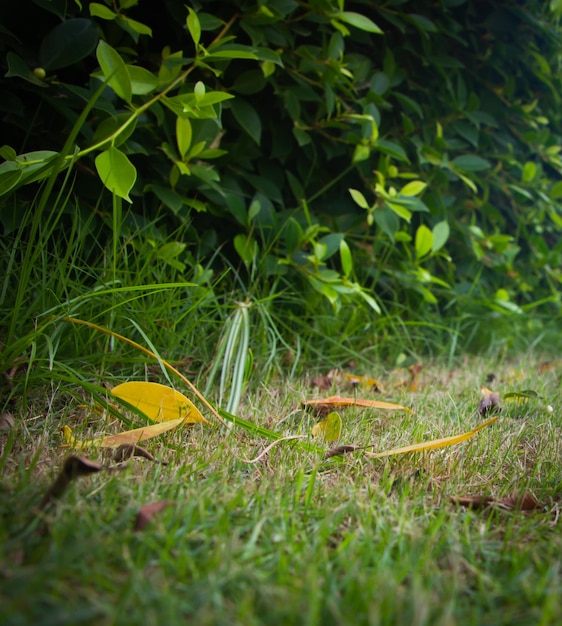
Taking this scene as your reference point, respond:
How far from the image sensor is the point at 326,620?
573 millimetres

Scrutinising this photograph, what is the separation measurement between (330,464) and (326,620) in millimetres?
451

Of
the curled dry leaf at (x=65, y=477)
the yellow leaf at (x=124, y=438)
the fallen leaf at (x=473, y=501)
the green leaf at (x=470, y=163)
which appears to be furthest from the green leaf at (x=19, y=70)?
the green leaf at (x=470, y=163)

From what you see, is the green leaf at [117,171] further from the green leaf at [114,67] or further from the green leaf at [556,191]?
the green leaf at [556,191]

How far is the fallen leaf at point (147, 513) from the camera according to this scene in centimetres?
70

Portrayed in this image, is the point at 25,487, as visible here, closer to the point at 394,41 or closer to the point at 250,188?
the point at 250,188

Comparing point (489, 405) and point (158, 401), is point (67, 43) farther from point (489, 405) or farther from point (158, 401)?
point (489, 405)

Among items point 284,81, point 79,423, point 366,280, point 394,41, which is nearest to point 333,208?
point 366,280

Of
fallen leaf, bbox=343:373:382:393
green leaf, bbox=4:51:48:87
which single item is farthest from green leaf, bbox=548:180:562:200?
green leaf, bbox=4:51:48:87

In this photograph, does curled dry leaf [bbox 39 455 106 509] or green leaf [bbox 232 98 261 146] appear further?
green leaf [bbox 232 98 261 146]

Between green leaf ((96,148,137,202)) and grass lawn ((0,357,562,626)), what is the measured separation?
45 centimetres

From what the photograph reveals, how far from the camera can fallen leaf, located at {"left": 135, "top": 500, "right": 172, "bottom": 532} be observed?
0.70 m

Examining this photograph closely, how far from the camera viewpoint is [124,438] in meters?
1.04

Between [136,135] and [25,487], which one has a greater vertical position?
[136,135]

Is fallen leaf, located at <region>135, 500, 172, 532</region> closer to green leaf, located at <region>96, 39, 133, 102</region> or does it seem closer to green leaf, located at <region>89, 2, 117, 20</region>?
green leaf, located at <region>96, 39, 133, 102</region>
